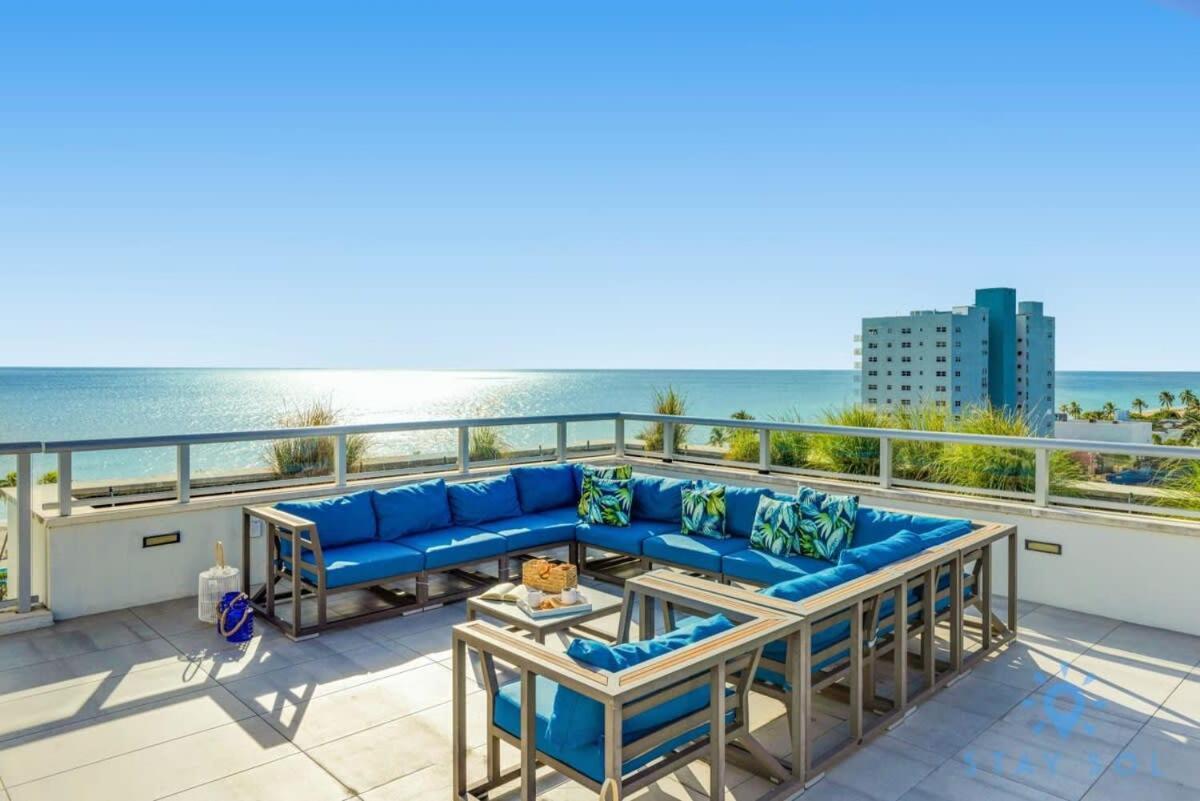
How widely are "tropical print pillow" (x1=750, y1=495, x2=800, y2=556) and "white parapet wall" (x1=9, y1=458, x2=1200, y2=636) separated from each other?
4.61 ft

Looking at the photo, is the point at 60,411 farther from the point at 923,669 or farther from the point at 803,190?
the point at 923,669

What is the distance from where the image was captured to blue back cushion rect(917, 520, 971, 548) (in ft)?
12.9

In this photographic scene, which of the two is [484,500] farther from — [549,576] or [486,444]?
[549,576]

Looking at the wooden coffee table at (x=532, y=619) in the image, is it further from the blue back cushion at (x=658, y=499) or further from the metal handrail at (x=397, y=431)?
the metal handrail at (x=397, y=431)

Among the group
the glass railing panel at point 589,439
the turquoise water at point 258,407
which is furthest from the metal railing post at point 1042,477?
the glass railing panel at point 589,439

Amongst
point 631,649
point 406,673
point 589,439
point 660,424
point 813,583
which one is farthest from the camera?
point 589,439

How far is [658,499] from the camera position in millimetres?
5793

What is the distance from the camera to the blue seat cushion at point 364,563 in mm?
4637

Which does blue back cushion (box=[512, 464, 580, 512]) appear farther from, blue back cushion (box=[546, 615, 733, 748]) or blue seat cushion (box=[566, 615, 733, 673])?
blue back cushion (box=[546, 615, 733, 748])

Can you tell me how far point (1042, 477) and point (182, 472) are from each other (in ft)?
19.1

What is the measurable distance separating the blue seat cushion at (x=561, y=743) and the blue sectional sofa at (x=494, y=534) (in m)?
1.72

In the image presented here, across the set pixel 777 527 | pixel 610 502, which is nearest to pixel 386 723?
pixel 777 527

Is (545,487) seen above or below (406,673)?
above

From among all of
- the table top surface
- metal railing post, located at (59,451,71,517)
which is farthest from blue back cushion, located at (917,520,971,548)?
metal railing post, located at (59,451,71,517)
